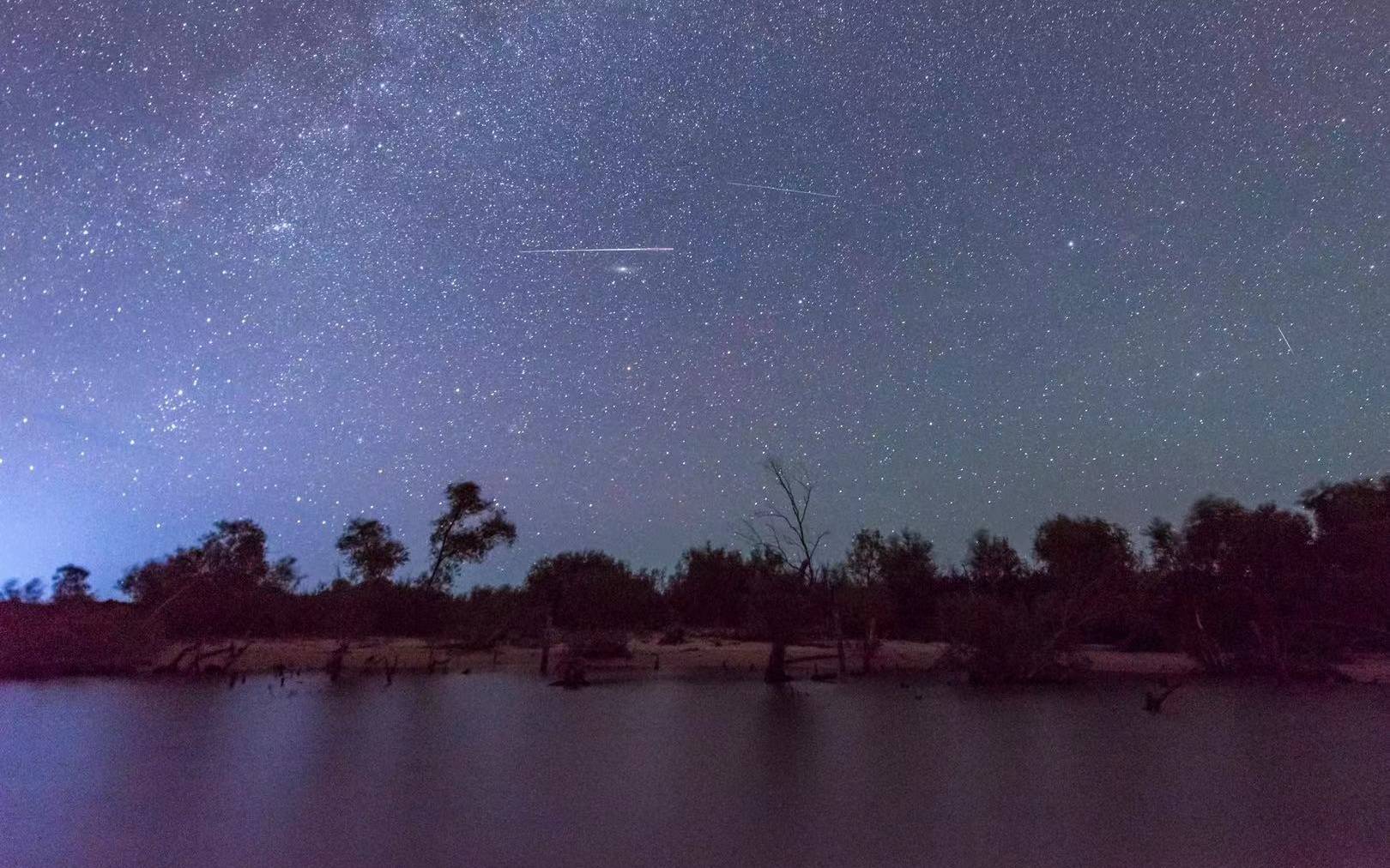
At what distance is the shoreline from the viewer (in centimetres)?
3475

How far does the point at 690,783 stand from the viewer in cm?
1463

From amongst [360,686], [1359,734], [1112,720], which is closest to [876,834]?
[1112,720]

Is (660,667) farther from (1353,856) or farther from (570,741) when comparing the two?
(1353,856)

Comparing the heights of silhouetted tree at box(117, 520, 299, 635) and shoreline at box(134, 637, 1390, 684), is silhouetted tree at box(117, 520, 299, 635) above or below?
above

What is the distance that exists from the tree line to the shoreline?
1.02 meters

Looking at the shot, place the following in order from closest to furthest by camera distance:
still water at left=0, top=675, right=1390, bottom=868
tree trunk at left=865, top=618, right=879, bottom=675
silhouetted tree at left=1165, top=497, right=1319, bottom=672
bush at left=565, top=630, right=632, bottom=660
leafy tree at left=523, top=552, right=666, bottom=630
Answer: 1. still water at left=0, top=675, right=1390, bottom=868
2. silhouetted tree at left=1165, top=497, right=1319, bottom=672
3. tree trunk at left=865, top=618, right=879, bottom=675
4. bush at left=565, top=630, right=632, bottom=660
5. leafy tree at left=523, top=552, right=666, bottom=630

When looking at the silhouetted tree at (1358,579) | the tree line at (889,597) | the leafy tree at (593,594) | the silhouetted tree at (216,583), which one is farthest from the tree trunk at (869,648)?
the silhouetted tree at (216,583)

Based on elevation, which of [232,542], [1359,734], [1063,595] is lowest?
[1359,734]

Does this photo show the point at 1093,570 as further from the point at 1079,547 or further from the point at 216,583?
the point at 216,583

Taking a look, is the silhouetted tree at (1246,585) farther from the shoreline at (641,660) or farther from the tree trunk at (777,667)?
the tree trunk at (777,667)

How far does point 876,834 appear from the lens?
36.9 feet

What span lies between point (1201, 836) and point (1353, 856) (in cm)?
163

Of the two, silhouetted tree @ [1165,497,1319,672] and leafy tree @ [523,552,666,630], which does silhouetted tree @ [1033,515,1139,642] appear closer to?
silhouetted tree @ [1165,497,1319,672]

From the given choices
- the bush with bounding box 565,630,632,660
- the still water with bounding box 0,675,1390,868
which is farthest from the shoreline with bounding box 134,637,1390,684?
the still water with bounding box 0,675,1390,868
